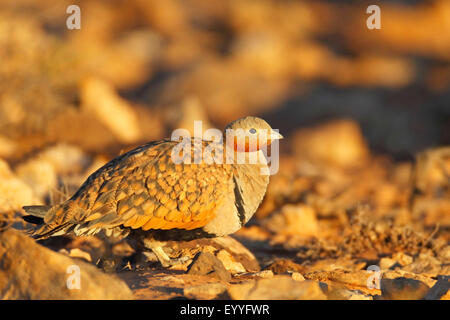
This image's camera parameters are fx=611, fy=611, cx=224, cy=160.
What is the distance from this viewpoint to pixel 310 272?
19.2ft

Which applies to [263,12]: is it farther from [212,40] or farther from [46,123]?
[46,123]

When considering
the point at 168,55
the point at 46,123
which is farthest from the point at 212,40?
the point at 46,123

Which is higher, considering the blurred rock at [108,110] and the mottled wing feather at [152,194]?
the blurred rock at [108,110]

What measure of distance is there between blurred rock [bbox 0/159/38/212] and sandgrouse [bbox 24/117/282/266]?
6.86 feet

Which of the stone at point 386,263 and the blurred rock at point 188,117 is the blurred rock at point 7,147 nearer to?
the blurred rock at point 188,117

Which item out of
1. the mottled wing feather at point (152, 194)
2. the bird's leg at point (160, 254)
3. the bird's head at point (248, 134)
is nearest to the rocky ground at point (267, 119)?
the bird's leg at point (160, 254)

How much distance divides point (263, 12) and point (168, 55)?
5412 mm

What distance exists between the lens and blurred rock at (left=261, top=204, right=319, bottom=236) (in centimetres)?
861

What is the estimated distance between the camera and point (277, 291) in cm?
412

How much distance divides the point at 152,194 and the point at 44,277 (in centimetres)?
132

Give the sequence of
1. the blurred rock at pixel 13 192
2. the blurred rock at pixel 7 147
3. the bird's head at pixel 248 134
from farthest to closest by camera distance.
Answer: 1. the blurred rock at pixel 7 147
2. the blurred rock at pixel 13 192
3. the bird's head at pixel 248 134

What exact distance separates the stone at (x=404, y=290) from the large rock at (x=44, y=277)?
2.00 metres

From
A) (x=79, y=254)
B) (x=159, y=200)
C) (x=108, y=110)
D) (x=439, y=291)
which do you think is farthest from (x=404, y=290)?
(x=108, y=110)

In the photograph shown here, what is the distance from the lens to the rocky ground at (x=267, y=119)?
4.91m
